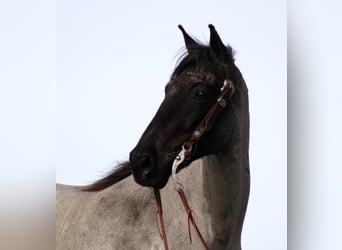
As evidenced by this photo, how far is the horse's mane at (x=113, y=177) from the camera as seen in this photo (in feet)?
5.06

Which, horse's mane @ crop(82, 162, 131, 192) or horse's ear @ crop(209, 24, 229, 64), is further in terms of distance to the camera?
horse's mane @ crop(82, 162, 131, 192)

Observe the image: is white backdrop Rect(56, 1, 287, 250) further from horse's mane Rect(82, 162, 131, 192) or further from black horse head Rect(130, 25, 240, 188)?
black horse head Rect(130, 25, 240, 188)

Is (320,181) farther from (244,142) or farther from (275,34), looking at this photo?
(275,34)

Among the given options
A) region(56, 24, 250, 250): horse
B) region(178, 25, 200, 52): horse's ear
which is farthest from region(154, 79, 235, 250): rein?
region(178, 25, 200, 52): horse's ear

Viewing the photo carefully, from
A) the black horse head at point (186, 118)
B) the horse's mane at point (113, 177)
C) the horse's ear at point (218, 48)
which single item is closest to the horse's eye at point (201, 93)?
the black horse head at point (186, 118)

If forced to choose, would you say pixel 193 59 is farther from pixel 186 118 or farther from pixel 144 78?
pixel 144 78

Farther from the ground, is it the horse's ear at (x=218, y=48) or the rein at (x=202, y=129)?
the horse's ear at (x=218, y=48)

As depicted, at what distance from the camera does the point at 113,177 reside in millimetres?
1561

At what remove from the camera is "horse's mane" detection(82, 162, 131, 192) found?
5.06 feet

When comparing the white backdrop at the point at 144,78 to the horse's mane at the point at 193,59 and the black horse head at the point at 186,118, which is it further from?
the black horse head at the point at 186,118

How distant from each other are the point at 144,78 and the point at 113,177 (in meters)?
0.30

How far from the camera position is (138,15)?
165 centimetres

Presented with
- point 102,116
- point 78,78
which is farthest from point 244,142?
point 78,78

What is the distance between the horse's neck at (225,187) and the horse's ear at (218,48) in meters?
0.15
